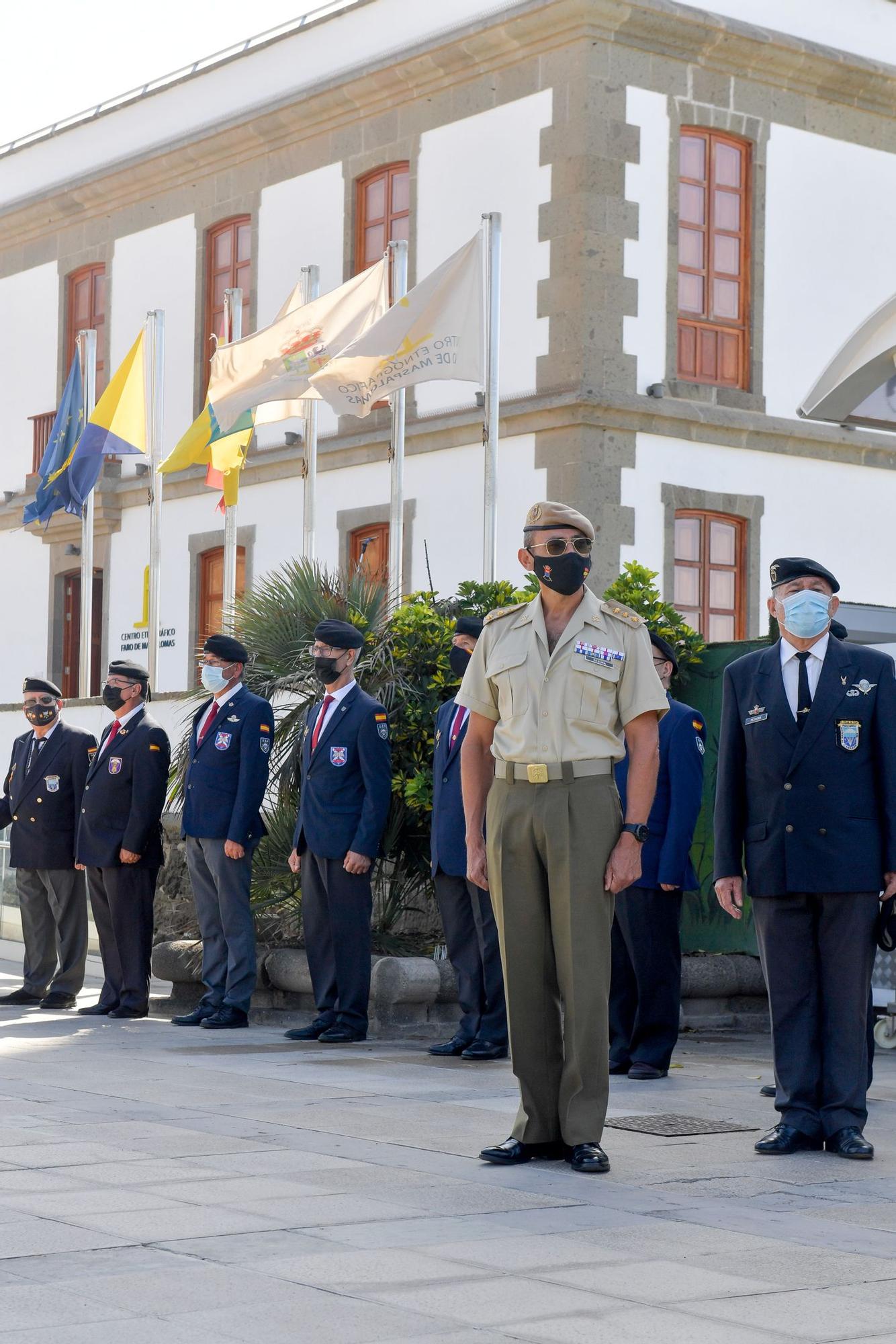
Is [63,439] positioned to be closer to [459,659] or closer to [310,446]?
[310,446]

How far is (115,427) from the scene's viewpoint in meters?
20.2

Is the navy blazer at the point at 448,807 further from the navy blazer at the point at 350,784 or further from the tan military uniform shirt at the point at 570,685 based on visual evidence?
the tan military uniform shirt at the point at 570,685

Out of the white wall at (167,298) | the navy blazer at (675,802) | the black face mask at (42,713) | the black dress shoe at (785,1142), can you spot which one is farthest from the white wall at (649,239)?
the black dress shoe at (785,1142)

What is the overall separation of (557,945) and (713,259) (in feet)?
51.5

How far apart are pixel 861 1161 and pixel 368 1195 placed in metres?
1.84

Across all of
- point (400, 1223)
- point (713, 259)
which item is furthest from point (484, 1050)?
point (713, 259)

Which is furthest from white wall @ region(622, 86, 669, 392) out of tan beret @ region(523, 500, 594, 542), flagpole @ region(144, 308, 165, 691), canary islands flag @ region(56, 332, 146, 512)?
tan beret @ region(523, 500, 594, 542)

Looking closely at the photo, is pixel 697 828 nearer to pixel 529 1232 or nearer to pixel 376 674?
pixel 376 674

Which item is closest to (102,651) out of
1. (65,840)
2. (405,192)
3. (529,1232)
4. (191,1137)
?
(405,192)

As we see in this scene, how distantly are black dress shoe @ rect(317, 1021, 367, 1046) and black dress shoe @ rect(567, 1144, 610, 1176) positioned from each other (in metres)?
3.90

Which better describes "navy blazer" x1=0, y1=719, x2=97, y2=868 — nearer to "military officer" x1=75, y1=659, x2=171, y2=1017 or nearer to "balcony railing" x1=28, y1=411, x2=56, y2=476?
"military officer" x1=75, y1=659, x2=171, y2=1017

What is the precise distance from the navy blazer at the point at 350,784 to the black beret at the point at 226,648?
3.19ft

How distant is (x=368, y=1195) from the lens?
5707 mm

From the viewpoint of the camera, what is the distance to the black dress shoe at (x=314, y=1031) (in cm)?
1030
